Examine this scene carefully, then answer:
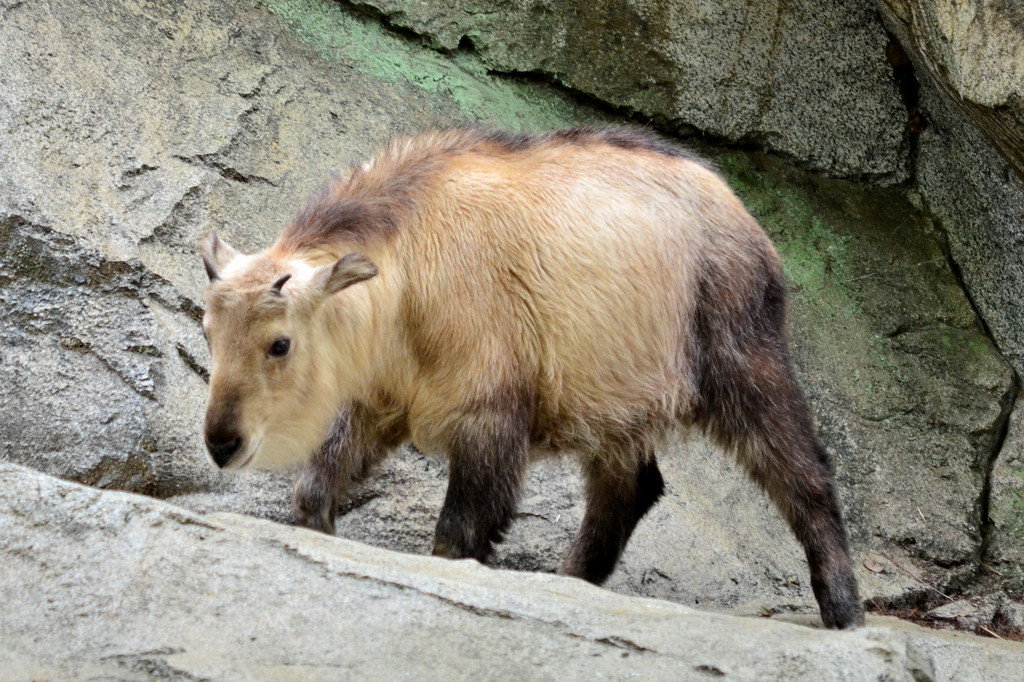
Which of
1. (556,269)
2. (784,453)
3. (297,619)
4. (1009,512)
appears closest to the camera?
(297,619)

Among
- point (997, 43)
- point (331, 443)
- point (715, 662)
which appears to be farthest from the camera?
point (997, 43)

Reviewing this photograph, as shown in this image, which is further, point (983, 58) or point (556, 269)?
point (983, 58)

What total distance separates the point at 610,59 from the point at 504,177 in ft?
8.68

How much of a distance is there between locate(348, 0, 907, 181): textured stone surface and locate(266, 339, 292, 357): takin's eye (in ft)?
11.2

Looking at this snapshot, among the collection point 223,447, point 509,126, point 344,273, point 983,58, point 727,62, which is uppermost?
point 983,58

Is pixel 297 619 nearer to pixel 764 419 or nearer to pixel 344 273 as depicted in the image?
pixel 344 273


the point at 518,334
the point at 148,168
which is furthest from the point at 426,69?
the point at 518,334

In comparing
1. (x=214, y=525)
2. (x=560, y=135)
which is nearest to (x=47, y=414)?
(x=214, y=525)

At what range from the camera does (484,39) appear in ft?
23.0

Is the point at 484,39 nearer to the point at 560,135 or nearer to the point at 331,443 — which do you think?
the point at 560,135

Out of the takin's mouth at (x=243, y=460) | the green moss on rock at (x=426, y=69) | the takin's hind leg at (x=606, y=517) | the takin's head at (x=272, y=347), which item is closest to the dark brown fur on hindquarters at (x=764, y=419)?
the takin's hind leg at (x=606, y=517)

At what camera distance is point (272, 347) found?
4082mm

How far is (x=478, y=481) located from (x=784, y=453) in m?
1.39

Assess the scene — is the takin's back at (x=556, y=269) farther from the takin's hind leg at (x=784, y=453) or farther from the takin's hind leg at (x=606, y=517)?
the takin's hind leg at (x=606, y=517)
